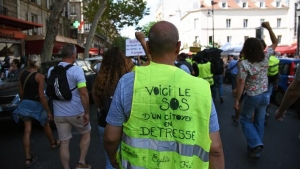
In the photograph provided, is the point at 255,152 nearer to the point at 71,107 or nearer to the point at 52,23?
the point at 71,107

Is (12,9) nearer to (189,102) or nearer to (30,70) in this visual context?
(30,70)

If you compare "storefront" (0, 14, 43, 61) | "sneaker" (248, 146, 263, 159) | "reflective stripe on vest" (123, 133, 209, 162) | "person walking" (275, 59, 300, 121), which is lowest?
"sneaker" (248, 146, 263, 159)

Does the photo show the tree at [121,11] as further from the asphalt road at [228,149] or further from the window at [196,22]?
the window at [196,22]

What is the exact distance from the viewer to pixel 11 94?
717 centimetres

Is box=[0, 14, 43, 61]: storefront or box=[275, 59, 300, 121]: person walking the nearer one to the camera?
box=[275, 59, 300, 121]: person walking

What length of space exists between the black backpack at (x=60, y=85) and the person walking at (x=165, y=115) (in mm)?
2320

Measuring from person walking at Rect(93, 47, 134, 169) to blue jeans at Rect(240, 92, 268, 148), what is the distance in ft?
7.43

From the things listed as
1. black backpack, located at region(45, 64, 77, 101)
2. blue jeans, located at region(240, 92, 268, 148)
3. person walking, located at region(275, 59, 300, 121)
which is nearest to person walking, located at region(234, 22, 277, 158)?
blue jeans, located at region(240, 92, 268, 148)

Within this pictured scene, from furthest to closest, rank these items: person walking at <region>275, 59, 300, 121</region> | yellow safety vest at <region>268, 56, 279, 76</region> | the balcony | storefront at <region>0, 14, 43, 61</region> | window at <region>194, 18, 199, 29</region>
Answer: window at <region>194, 18, 199, 29</region> < the balcony < storefront at <region>0, 14, 43, 61</region> < yellow safety vest at <region>268, 56, 279, 76</region> < person walking at <region>275, 59, 300, 121</region>

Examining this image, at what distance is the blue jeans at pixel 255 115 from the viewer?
4.86 meters

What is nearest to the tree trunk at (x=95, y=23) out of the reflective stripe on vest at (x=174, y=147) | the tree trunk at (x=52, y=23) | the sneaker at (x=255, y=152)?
the tree trunk at (x=52, y=23)

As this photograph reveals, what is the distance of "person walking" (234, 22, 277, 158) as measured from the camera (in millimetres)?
4727

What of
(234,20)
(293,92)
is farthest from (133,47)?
(234,20)

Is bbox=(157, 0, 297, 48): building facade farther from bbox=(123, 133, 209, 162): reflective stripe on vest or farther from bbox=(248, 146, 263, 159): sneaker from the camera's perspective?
bbox=(123, 133, 209, 162): reflective stripe on vest
